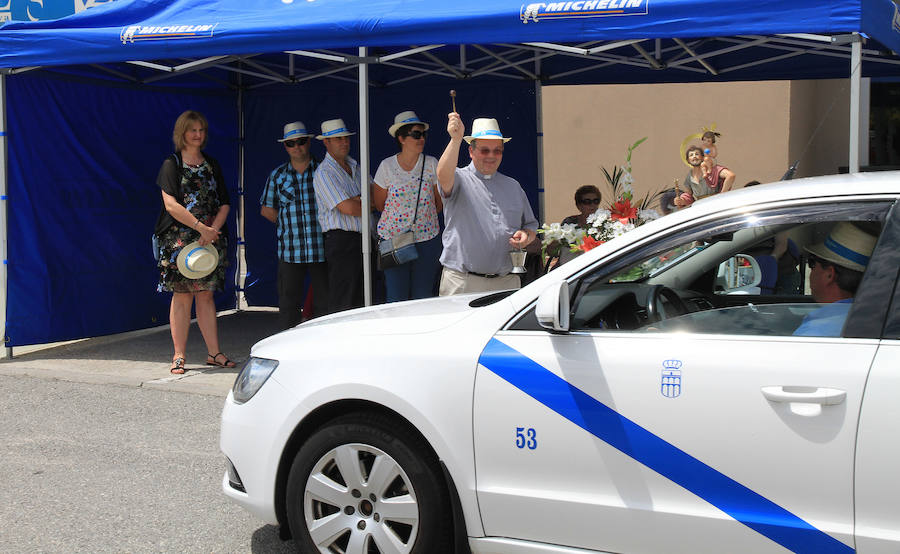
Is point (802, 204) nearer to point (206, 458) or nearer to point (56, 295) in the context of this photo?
point (206, 458)

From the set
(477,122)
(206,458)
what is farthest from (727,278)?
(206,458)

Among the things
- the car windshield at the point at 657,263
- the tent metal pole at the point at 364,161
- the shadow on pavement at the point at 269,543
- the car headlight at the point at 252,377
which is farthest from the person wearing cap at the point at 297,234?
the car windshield at the point at 657,263

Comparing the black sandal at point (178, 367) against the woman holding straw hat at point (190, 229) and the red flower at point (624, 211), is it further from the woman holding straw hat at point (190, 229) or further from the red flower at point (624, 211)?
the red flower at point (624, 211)

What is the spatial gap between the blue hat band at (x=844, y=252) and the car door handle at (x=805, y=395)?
0.46 metres

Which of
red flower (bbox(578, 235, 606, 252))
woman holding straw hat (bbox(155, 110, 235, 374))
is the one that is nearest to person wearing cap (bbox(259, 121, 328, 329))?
woman holding straw hat (bbox(155, 110, 235, 374))

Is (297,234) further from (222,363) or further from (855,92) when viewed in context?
(855,92)

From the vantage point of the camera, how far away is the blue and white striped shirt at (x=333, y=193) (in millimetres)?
7297

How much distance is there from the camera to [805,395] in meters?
2.82

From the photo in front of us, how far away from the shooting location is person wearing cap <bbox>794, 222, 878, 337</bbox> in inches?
117

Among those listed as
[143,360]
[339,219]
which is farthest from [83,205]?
[339,219]

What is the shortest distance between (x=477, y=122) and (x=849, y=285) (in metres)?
3.20

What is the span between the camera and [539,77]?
906 centimetres

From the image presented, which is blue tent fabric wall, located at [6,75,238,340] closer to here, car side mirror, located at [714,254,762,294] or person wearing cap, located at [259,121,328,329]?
person wearing cap, located at [259,121,328,329]

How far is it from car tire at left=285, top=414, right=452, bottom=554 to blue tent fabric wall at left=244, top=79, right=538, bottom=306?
6030 mm
